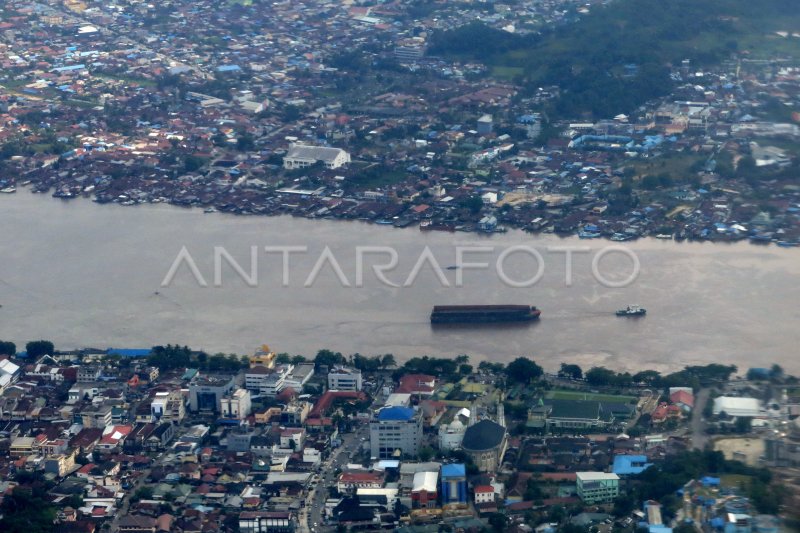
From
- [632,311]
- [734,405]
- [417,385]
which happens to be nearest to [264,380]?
[417,385]

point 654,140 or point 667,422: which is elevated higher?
point 654,140

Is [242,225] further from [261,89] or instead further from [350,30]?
[350,30]

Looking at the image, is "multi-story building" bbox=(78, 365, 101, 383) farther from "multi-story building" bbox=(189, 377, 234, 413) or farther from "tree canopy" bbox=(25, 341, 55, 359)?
"multi-story building" bbox=(189, 377, 234, 413)

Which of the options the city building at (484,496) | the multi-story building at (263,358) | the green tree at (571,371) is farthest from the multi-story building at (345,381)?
the city building at (484,496)

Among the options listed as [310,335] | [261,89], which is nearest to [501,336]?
[310,335]

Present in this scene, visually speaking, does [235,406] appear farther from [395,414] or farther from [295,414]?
[395,414]
